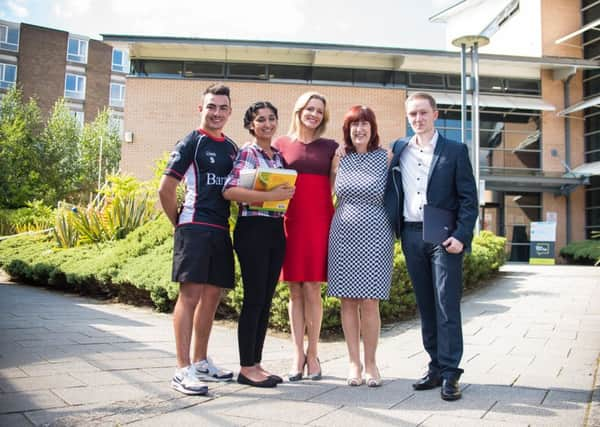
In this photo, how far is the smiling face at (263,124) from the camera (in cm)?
356

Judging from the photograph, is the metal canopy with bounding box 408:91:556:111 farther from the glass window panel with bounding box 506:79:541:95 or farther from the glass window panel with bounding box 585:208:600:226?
the glass window panel with bounding box 585:208:600:226

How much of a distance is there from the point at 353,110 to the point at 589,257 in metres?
16.7

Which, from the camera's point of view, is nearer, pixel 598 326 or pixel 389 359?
pixel 389 359

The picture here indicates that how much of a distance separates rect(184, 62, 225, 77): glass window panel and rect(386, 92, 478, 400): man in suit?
17145 millimetres

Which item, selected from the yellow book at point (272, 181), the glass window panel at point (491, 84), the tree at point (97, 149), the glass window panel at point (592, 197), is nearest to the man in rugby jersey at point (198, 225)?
the yellow book at point (272, 181)

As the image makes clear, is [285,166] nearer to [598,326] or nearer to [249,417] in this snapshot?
[249,417]

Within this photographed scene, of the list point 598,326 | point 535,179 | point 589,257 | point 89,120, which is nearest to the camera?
point 598,326

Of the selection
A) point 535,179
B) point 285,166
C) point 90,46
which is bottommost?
point 285,166

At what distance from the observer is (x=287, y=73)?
1986 cm

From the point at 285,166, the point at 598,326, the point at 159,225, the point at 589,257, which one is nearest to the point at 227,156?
the point at 285,166

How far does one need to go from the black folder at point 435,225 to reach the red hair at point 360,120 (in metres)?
0.68

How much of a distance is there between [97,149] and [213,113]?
32617 mm

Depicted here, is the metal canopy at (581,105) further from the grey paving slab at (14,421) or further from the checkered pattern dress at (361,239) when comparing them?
the grey paving slab at (14,421)

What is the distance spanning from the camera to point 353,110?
3703 millimetres
